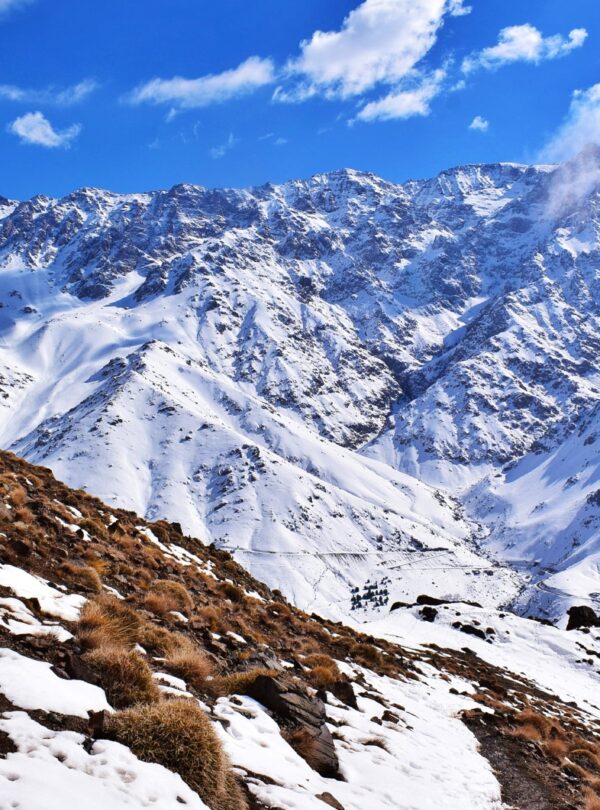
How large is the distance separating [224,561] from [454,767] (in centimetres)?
1816

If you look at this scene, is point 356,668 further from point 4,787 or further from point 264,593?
point 4,787

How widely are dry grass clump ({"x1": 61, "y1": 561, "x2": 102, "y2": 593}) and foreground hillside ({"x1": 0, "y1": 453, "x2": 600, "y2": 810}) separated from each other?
0.16ft

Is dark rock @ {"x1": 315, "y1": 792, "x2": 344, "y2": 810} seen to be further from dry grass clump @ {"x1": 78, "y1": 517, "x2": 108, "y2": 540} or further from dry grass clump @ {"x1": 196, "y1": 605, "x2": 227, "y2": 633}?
dry grass clump @ {"x1": 78, "y1": 517, "x2": 108, "y2": 540}

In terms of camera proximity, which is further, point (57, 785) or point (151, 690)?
point (151, 690)

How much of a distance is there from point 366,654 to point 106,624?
14584 mm

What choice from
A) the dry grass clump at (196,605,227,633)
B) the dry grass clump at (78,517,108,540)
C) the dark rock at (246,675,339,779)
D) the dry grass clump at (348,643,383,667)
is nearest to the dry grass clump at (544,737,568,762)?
the dry grass clump at (348,643,383,667)

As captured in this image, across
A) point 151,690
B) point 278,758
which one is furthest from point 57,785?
point 278,758

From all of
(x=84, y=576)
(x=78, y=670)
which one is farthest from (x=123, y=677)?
(x=84, y=576)

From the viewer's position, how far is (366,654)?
23.2 meters

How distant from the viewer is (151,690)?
9.17 meters

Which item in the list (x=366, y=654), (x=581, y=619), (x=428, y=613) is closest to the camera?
(x=366, y=654)

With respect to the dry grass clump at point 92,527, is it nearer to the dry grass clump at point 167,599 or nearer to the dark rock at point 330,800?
the dry grass clump at point 167,599

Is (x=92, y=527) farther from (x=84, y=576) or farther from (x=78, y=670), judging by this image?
(x=78, y=670)

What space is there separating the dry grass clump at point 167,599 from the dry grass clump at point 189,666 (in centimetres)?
280
